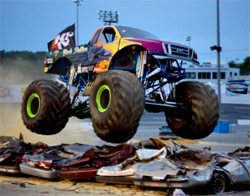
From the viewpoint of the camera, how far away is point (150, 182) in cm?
732

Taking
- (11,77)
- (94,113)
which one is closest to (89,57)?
(94,113)

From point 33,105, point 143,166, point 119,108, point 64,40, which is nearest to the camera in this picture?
point 119,108

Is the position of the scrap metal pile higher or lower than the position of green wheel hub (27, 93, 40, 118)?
lower

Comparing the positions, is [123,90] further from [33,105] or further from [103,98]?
[33,105]

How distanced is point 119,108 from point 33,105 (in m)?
3.58

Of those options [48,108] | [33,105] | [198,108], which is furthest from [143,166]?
[33,105]

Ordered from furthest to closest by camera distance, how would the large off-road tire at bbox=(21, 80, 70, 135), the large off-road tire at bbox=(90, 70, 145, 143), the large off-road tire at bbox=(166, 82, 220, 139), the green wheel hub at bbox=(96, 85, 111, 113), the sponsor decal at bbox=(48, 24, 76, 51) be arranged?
1. the sponsor decal at bbox=(48, 24, 76, 51)
2. the large off-road tire at bbox=(21, 80, 70, 135)
3. the large off-road tire at bbox=(166, 82, 220, 139)
4. the green wheel hub at bbox=(96, 85, 111, 113)
5. the large off-road tire at bbox=(90, 70, 145, 143)

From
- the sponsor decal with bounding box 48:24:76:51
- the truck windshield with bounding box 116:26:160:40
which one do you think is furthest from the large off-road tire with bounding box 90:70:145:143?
the sponsor decal with bounding box 48:24:76:51

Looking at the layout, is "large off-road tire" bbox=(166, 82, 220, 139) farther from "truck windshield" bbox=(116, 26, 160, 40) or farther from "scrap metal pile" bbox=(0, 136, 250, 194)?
"truck windshield" bbox=(116, 26, 160, 40)

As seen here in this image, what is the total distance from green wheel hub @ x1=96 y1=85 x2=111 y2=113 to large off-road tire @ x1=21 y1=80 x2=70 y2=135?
1587 mm

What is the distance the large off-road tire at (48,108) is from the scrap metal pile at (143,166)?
767 mm

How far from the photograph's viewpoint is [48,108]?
9.12 metres

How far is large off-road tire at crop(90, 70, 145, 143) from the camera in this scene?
7.20 metres

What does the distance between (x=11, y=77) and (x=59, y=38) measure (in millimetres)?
6879
